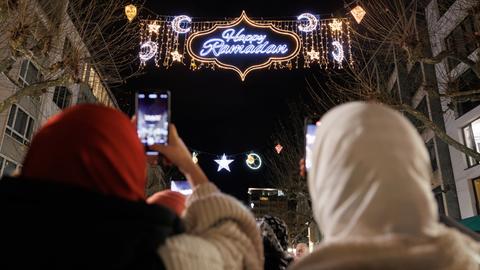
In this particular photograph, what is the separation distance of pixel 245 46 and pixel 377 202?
332 inches

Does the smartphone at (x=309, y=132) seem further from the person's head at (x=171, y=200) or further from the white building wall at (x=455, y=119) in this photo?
the white building wall at (x=455, y=119)

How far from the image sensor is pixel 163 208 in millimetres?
1411

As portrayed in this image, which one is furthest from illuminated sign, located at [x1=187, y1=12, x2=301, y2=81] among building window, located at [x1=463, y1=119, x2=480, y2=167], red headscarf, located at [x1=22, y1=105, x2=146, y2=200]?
building window, located at [x1=463, y1=119, x2=480, y2=167]

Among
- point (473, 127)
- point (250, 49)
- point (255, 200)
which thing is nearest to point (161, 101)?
point (250, 49)

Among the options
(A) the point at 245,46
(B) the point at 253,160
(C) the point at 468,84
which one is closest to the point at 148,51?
(A) the point at 245,46

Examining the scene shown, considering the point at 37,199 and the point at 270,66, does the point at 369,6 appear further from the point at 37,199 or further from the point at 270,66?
the point at 37,199

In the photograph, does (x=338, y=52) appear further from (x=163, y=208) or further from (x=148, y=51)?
(x=163, y=208)

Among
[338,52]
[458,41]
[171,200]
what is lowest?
[171,200]

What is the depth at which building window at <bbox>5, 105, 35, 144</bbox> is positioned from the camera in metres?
17.2

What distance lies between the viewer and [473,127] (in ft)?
61.5

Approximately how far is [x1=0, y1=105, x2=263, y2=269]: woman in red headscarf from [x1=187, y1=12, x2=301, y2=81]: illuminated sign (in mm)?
7858

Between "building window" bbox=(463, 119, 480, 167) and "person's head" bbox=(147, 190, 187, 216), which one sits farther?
"building window" bbox=(463, 119, 480, 167)

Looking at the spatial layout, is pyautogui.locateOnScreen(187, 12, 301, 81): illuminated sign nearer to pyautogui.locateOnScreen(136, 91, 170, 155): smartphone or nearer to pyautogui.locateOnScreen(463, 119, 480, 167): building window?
pyautogui.locateOnScreen(136, 91, 170, 155): smartphone

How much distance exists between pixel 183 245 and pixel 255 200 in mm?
75178
